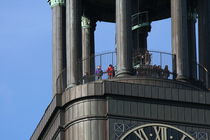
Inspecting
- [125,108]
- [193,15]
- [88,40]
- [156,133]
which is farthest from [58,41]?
[156,133]

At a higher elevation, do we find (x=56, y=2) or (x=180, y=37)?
(x=56, y=2)

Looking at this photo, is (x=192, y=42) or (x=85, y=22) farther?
(x=85, y=22)

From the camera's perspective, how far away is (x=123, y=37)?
234 ft

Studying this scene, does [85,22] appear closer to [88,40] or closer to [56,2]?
[88,40]

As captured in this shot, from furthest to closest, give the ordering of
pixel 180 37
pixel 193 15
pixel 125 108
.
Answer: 1. pixel 193 15
2. pixel 180 37
3. pixel 125 108

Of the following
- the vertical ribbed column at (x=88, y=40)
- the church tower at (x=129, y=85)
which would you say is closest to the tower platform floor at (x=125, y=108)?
the church tower at (x=129, y=85)

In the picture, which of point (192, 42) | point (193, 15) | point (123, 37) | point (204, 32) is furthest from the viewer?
point (193, 15)

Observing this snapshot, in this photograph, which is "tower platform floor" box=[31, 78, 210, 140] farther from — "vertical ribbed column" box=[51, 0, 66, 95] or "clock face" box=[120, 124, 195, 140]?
"vertical ribbed column" box=[51, 0, 66, 95]

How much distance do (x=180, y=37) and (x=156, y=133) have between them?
4853 mm

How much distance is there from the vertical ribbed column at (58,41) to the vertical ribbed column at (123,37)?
3666 mm

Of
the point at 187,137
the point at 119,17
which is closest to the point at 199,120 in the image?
the point at 187,137

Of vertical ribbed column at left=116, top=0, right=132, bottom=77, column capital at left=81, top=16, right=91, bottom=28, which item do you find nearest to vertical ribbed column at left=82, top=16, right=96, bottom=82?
column capital at left=81, top=16, right=91, bottom=28

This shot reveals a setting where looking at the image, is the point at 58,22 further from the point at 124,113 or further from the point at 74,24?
the point at 124,113

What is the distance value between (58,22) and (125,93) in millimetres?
7013
